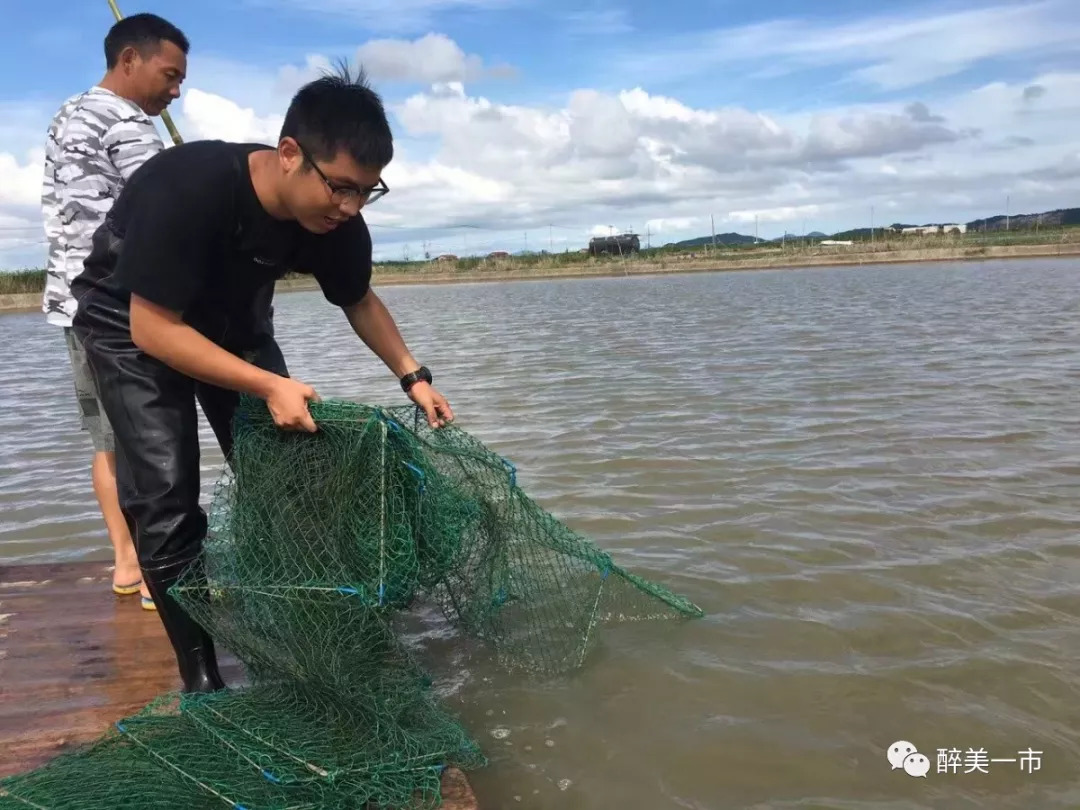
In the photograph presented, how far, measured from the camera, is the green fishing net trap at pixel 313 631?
2281 mm

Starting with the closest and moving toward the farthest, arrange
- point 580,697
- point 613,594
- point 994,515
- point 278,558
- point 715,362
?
point 278,558 → point 580,697 → point 613,594 → point 994,515 → point 715,362

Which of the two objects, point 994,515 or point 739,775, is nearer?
point 739,775

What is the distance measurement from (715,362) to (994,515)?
6.53 meters

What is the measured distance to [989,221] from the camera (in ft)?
333

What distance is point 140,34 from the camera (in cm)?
344

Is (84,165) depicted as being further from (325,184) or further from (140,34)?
(325,184)

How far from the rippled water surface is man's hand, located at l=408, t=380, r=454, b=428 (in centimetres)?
111

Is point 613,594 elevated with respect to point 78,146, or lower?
lower

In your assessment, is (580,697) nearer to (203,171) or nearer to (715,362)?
(203,171)

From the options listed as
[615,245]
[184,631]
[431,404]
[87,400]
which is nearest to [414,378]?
[431,404]

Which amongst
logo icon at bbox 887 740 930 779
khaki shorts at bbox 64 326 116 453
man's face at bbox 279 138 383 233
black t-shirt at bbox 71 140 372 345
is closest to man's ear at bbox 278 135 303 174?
man's face at bbox 279 138 383 233

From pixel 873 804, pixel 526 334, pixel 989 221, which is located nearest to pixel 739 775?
pixel 873 804

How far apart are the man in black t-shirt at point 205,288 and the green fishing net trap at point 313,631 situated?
161mm

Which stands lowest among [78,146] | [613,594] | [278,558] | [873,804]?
[873,804]
